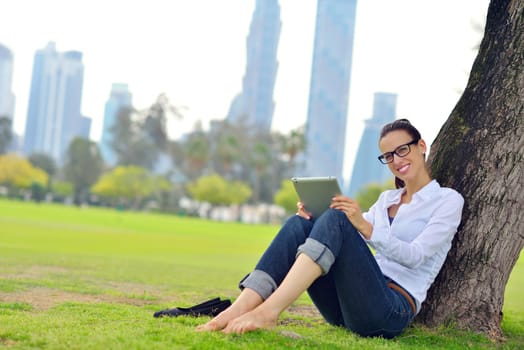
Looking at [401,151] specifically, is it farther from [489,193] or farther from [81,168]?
[81,168]

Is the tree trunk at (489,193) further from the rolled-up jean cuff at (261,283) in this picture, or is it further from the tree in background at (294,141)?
the tree in background at (294,141)

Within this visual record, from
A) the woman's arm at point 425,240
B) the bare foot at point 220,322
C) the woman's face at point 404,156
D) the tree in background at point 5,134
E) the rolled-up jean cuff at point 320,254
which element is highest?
the tree in background at point 5,134

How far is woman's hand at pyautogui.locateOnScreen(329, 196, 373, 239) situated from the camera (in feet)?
13.0

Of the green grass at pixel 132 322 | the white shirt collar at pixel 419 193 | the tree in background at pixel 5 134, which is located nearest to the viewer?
the green grass at pixel 132 322

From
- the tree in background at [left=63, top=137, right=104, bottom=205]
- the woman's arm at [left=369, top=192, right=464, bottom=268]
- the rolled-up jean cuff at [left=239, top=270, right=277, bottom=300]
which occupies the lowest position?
the rolled-up jean cuff at [left=239, top=270, right=277, bottom=300]

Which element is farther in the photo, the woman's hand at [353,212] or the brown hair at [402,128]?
the brown hair at [402,128]

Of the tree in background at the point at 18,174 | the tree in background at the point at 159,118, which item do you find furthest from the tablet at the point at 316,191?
the tree in background at the point at 159,118

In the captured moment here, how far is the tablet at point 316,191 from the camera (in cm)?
411

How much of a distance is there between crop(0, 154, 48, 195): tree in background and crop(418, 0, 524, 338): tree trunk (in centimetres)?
8877

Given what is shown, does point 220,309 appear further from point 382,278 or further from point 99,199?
point 99,199

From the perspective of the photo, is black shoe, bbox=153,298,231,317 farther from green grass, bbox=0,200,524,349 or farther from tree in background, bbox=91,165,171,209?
tree in background, bbox=91,165,171,209

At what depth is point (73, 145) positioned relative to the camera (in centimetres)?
9706

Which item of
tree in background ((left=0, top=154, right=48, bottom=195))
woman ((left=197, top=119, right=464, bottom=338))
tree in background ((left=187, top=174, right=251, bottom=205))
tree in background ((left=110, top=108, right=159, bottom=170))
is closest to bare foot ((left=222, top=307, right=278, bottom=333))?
woman ((left=197, top=119, right=464, bottom=338))

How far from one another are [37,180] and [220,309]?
296 ft
